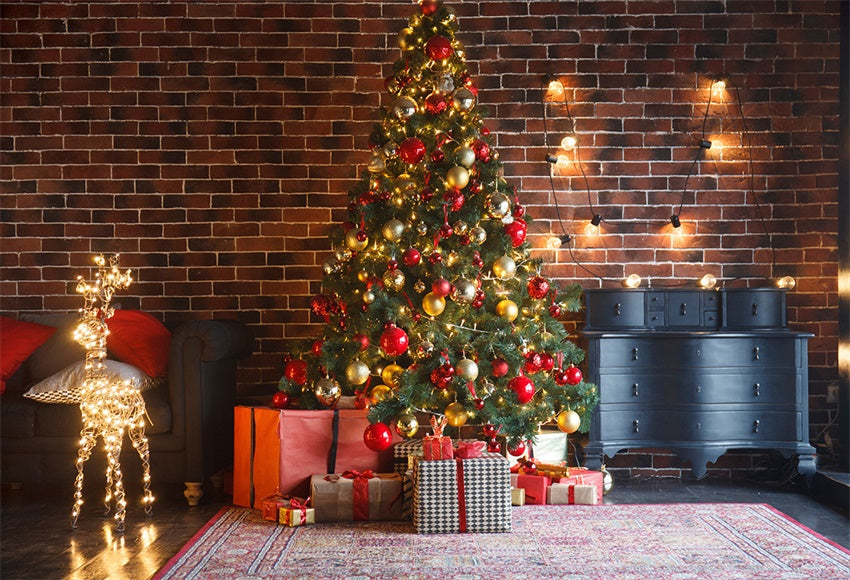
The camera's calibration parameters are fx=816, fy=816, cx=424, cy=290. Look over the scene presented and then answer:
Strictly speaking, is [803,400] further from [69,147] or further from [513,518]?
[69,147]

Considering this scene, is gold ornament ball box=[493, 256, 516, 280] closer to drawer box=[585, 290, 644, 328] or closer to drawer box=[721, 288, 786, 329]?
drawer box=[585, 290, 644, 328]

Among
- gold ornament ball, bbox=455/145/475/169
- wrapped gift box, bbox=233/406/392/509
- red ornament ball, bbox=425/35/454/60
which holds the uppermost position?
red ornament ball, bbox=425/35/454/60

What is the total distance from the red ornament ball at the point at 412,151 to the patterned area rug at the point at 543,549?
1576 mm

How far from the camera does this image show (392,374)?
3648 millimetres

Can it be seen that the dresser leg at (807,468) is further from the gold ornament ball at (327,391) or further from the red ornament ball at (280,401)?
the red ornament ball at (280,401)

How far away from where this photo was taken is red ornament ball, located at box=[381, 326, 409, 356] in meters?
3.44

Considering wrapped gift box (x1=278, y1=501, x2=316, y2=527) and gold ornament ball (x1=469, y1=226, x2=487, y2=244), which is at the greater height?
gold ornament ball (x1=469, y1=226, x2=487, y2=244)

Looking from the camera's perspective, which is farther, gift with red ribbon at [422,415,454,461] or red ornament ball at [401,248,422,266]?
red ornament ball at [401,248,422,266]

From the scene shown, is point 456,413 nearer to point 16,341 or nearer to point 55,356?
point 55,356

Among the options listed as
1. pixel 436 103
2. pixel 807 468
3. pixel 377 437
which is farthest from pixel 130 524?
pixel 807 468

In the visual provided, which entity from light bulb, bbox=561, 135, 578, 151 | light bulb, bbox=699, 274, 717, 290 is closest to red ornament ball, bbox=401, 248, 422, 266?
light bulb, bbox=561, 135, 578, 151

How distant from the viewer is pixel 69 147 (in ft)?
15.1

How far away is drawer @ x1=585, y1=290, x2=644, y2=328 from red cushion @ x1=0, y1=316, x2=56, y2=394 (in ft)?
9.40

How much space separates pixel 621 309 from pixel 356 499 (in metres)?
1.73
